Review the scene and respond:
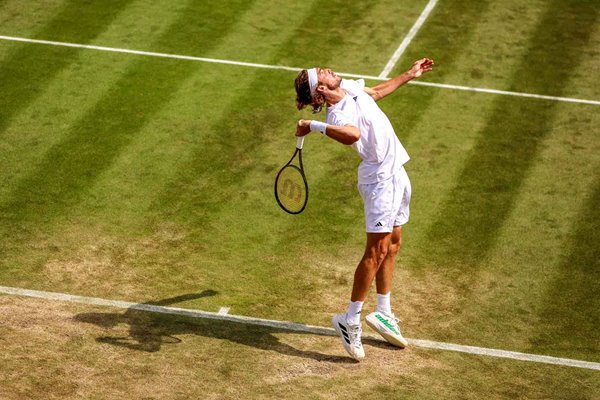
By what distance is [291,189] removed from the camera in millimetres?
12234

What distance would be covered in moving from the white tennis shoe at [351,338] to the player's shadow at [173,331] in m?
0.12

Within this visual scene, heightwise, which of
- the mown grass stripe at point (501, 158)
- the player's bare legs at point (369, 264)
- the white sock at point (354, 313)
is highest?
the player's bare legs at point (369, 264)

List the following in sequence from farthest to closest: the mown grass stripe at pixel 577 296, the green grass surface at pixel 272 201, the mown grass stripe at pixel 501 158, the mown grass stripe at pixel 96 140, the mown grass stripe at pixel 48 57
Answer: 1. the mown grass stripe at pixel 48 57
2. the mown grass stripe at pixel 96 140
3. the mown grass stripe at pixel 501 158
4. the mown grass stripe at pixel 577 296
5. the green grass surface at pixel 272 201

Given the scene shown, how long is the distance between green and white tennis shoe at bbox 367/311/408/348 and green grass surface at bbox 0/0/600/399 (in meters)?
0.14

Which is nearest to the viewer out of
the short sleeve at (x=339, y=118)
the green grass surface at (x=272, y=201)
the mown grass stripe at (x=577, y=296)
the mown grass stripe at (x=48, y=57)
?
the short sleeve at (x=339, y=118)

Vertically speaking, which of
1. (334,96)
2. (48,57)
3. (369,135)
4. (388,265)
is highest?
(334,96)

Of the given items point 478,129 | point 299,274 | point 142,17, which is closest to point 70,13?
point 142,17

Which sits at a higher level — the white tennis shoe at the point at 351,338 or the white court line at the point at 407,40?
the white tennis shoe at the point at 351,338

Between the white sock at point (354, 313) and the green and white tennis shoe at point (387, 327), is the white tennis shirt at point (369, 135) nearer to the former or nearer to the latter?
the white sock at point (354, 313)

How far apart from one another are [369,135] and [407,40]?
822cm

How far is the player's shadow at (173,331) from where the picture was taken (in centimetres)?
1190

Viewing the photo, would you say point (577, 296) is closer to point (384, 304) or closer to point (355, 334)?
point (384, 304)

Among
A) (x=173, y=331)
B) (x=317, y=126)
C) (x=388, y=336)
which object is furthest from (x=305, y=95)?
(x=173, y=331)

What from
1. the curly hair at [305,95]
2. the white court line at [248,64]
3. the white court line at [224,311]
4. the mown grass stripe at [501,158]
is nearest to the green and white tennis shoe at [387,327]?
the white court line at [224,311]
